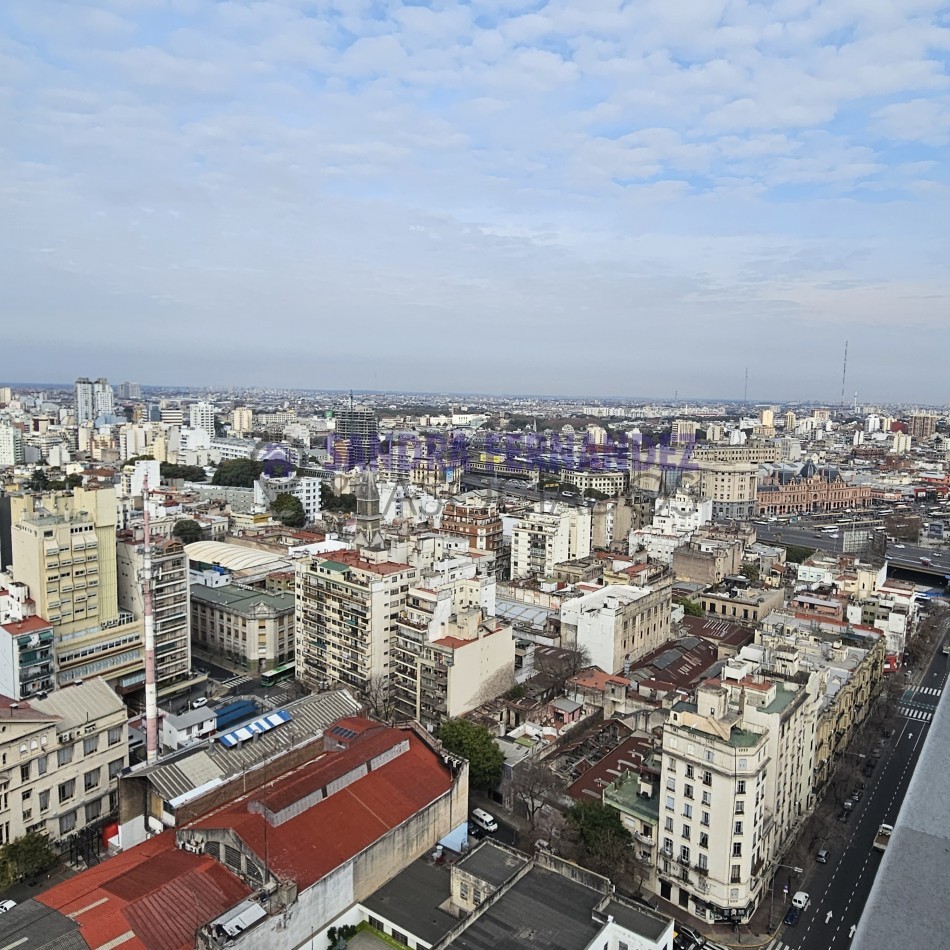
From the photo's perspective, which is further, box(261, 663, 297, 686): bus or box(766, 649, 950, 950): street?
box(261, 663, 297, 686): bus

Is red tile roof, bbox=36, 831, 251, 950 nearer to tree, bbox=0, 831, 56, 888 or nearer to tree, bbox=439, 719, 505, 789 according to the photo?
tree, bbox=0, 831, 56, 888

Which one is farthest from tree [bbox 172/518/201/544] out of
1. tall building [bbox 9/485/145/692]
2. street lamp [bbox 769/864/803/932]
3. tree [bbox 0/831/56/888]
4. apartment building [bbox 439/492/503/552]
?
street lamp [bbox 769/864/803/932]

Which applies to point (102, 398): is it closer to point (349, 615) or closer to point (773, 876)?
point (349, 615)

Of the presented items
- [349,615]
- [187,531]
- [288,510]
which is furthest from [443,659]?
[288,510]

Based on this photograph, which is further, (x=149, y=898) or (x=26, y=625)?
(x=26, y=625)

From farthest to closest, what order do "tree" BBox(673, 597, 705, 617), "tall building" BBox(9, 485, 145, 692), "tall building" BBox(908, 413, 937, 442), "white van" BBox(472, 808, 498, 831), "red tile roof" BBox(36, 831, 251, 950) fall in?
"tall building" BBox(908, 413, 937, 442) < "tree" BBox(673, 597, 705, 617) < "tall building" BBox(9, 485, 145, 692) < "white van" BBox(472, 808, 498, 831) < "red tile roof" BBox(36, 831, 251, 950)

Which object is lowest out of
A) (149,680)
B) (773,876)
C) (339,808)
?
(773,876)
